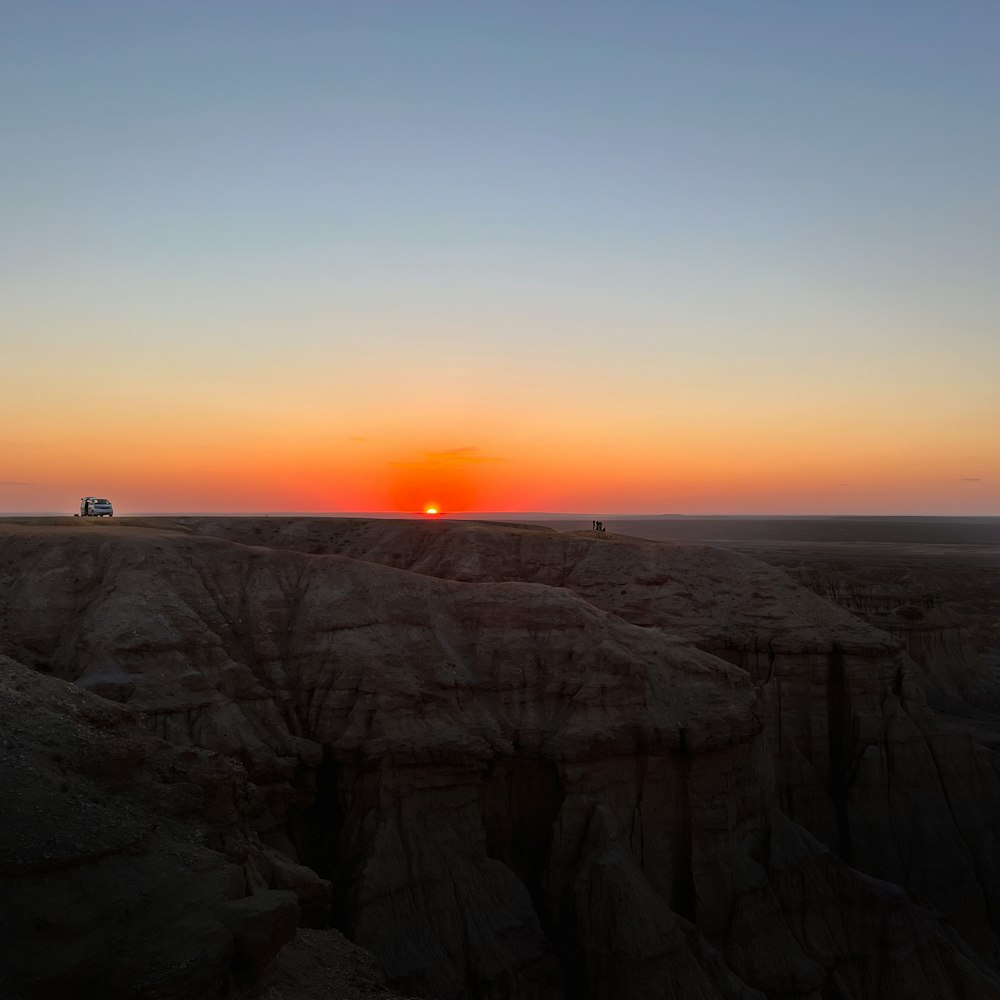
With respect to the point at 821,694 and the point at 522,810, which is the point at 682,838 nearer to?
the point at 522,810

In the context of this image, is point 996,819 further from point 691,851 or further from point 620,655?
point 620,655

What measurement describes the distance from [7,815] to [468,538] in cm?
3557

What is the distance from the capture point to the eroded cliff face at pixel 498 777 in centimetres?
2256

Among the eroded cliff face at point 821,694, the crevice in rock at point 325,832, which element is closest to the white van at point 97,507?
the eroded cliff face at point 821,694

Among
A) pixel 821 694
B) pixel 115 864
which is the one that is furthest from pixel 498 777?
pixel 821 694

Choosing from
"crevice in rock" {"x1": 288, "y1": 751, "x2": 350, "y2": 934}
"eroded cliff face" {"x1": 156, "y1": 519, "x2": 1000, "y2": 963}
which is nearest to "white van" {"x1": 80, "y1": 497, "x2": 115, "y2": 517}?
"eroded cliff face" {"x1": 156, "y1": 519, "x2": 1000, "y2": 963}

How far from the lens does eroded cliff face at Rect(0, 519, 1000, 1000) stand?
22562 millimetres

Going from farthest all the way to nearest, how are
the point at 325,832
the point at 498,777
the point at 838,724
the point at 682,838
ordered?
the point at 838,724
the point at 682,838
the point at 498,777
the point at 325,832

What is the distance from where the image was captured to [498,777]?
83.9 ft

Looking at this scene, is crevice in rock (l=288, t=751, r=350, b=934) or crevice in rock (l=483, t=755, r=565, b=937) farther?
crevice in rock (l=483, t=755, r=565, b=937)

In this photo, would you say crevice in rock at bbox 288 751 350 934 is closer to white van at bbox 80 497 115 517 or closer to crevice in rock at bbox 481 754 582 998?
crevice in rock at bbox 481 754 582 998

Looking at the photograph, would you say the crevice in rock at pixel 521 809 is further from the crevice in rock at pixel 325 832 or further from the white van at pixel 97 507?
the white van at pixel 97 507

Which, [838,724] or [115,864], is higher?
[115,864]

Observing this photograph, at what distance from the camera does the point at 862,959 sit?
26344 mm
